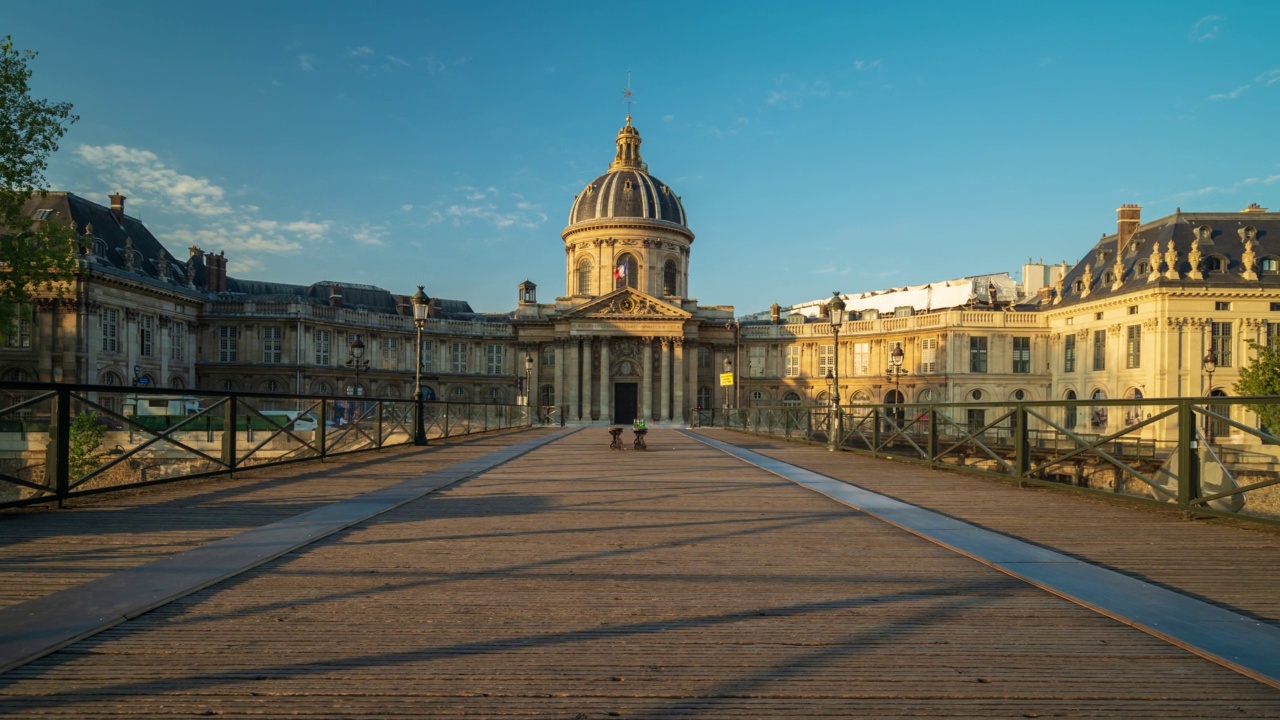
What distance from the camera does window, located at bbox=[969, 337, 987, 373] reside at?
62.1 m

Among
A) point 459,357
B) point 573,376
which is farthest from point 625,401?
point 459,357

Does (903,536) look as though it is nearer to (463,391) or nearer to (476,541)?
(476,541)

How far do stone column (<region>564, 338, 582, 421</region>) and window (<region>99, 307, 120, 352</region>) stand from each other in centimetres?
3392

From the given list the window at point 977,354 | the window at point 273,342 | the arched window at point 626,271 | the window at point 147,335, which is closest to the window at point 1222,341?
the window at point 977,354

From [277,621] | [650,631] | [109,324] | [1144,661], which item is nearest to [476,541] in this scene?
[277,621]

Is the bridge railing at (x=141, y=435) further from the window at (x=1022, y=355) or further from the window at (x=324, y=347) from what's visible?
the window at (x=1022, y=355)

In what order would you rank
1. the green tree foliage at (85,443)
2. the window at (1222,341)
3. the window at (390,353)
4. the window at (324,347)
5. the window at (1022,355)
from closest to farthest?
the green tree foliage at (85,443) < the window at (1222,341) < the window at (1022,355) < the window at (324,347) < the window at (390,353)

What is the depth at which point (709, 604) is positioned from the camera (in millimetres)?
4910

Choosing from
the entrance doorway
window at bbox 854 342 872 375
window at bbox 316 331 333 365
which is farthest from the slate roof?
window at bbox 316 331 333 365

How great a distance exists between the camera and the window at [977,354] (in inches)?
2446

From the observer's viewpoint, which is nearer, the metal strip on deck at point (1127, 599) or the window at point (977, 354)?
the metal strip on deck at point (1127, 599)

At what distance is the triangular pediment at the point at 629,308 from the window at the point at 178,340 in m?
31.2

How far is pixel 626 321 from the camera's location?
66562 millimetres

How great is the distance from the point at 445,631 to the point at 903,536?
16.4ft
